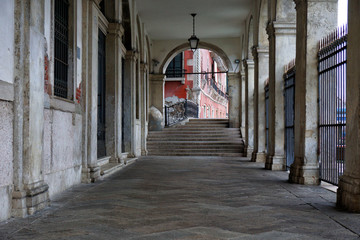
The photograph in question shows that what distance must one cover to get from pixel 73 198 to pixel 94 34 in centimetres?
333

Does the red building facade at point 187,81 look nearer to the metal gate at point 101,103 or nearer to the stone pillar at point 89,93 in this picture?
the metal gate at point 101,103

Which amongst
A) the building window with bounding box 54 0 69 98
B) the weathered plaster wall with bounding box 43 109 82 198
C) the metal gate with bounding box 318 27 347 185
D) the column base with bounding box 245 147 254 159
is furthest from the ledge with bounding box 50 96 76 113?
the column base with bounding box 245 147 254 159

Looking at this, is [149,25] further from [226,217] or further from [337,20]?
[226,217]

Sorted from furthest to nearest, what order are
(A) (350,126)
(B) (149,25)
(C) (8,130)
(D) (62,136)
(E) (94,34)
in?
(B) (149,25)
(E) (94,34)
(D) (62,136)
(A) (350,126)
(C) (8,130)

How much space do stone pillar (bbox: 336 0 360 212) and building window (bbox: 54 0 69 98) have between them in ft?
13.3

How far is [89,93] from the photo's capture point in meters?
7.21

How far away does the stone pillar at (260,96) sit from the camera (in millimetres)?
11438

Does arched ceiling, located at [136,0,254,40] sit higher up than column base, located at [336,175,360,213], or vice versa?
arched ceiling, located at [136,0,254,40]

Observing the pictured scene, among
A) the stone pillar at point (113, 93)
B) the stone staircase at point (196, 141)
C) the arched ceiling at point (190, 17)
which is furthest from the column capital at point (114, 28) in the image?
the stone staircase at point (196, 141)

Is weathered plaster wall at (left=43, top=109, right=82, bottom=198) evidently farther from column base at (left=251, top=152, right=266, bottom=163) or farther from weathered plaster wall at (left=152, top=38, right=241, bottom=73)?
weathered plaster wall at (left=152, top=38, right=241, bottom=73)

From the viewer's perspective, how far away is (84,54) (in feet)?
23.5

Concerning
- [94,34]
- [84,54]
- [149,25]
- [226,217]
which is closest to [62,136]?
[84,54]

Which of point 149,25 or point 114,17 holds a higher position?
point 149,25

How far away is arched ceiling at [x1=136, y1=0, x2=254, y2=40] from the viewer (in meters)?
13.3
